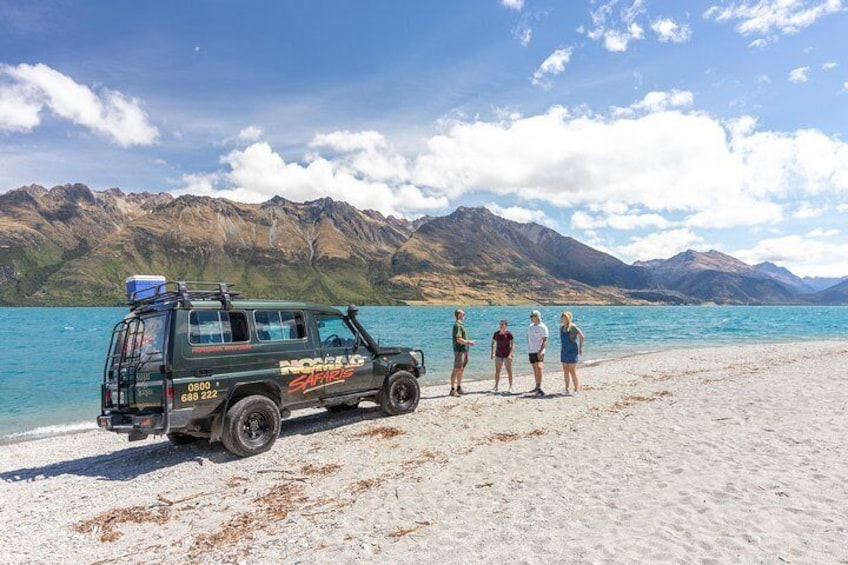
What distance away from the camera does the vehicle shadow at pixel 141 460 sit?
9.72m

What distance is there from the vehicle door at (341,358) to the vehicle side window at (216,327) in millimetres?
1905

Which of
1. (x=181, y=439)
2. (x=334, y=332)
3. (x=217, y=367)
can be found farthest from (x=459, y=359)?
(x=217, y=367)

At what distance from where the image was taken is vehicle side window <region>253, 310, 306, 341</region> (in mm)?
10258

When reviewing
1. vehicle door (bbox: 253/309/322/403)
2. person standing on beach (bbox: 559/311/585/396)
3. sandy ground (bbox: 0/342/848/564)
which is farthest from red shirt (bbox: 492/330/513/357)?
vehicle door (bbox: 253/309/322/403)

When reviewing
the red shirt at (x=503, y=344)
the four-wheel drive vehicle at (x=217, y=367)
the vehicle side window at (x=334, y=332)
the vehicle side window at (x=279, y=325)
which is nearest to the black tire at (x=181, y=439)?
the four-wheel drive vehicle at (x=217, y=367)

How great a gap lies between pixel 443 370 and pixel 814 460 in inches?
780

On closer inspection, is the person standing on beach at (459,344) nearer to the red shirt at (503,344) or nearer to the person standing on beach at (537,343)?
the red shirt at (503,344)

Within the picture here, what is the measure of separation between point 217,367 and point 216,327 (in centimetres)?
76

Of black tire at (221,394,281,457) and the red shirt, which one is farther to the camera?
the red shirt

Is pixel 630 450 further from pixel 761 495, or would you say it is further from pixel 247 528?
pixel 247 528

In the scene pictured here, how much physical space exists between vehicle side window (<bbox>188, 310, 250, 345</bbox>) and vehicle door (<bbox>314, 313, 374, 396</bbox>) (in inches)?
75.0

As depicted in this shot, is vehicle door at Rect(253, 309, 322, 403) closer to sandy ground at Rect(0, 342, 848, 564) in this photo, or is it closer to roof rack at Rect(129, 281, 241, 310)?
roof rack at Rect(129, 281, 241, 310)

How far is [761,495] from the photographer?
6523 millimetres

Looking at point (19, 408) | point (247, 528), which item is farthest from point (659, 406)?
point (19, 408)
